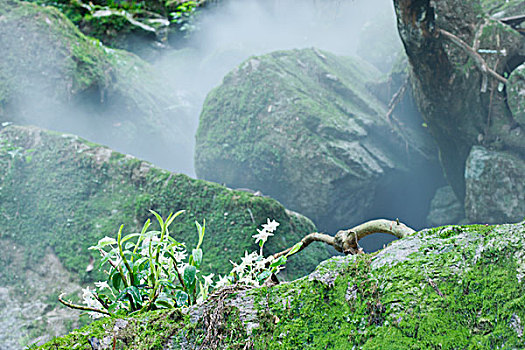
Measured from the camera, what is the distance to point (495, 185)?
4547 mm

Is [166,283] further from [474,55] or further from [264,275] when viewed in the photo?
[474,55]

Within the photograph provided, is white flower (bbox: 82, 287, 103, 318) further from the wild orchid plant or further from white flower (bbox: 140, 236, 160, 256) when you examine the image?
white flower (bbox: 140, 236, 160, 256)

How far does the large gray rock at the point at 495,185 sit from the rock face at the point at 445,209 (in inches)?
48.7

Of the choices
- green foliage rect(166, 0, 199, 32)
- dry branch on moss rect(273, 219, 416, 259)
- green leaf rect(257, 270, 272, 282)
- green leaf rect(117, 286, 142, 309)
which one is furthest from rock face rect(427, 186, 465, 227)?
green leaf rect(117, 286, 142, 309)

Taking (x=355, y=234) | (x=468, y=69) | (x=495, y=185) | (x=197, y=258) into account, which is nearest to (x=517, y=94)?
(x=468, y=69)

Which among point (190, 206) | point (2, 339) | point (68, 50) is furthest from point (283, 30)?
point (2, 339)

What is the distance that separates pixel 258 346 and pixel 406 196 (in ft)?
22.4

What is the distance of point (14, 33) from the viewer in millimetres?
3799

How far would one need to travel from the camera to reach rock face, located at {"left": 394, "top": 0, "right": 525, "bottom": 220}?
12.0 feet

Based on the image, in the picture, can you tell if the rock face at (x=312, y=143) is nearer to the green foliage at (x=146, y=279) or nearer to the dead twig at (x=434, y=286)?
the green foliage at (x=146, y=279)

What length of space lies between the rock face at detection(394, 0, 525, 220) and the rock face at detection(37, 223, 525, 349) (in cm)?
343

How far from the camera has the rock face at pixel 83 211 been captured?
266 cm

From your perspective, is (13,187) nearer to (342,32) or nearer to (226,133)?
(226,133)

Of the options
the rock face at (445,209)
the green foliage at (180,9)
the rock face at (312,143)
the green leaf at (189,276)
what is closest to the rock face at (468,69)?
the rock face at (445,209)
